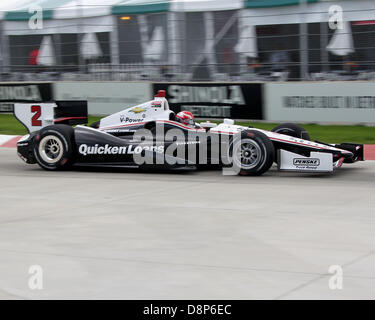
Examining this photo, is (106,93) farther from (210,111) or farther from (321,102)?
(321,102)

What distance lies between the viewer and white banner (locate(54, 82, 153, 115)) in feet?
54.9

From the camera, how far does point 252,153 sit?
8.67m

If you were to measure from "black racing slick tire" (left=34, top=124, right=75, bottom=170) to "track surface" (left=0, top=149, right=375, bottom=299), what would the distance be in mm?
496

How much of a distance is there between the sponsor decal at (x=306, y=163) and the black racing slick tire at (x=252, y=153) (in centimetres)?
31

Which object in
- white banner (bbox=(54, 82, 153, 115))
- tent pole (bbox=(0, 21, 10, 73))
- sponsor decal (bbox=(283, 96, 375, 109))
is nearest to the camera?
sponsor decal (bbox=(283, 96, 375, 109))

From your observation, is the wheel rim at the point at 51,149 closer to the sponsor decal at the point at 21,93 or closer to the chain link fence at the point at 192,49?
the chain link fence at the point at 192,49

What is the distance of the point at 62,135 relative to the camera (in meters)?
9.21

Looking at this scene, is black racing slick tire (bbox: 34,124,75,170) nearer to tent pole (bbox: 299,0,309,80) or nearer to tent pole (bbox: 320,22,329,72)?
tent pole (bbox: 299,0,309,80)

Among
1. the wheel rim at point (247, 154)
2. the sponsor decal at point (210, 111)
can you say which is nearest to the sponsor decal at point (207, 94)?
the sponsor decal at point (210, 111)

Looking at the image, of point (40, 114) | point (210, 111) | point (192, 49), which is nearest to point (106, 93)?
point (192, 49)

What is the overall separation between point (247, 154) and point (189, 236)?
3.20m

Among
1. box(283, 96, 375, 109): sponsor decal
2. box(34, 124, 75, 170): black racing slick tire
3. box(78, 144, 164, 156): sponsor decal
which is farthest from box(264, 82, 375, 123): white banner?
box(34, 124, 75, 170): black racing slick tire
